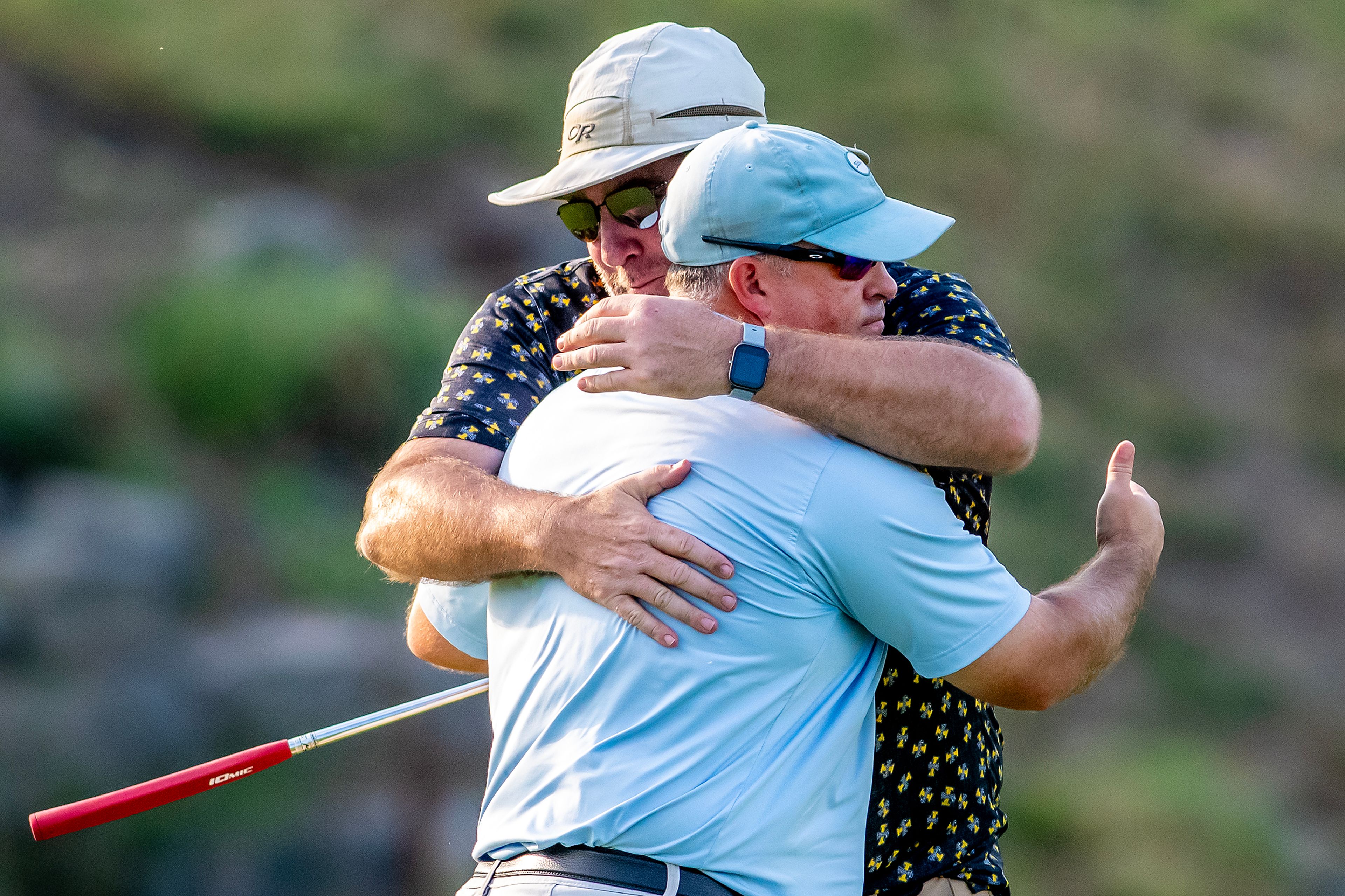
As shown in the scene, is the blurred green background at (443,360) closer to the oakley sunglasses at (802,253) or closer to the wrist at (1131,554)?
the wrist at (1131,554)

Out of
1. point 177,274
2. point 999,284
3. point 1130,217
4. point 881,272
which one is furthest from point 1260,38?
point 881,272

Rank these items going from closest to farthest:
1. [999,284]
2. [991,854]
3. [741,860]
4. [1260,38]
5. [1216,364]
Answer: [741,860], [991,854], [999,284], [1216,364], [1260,38]

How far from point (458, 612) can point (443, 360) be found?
6249 millimetres

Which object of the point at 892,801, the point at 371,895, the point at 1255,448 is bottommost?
the point at 371,895

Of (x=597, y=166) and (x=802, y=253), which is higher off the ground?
(x=597, y=166)

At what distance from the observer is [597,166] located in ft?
7.17

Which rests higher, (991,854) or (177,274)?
(177,274)

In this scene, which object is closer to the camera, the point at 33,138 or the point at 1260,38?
the point at 33,138

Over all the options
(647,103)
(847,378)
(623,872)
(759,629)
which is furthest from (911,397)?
(647,103)

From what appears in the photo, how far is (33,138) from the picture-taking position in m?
8.96

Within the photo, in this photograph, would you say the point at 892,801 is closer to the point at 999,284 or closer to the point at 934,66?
the point at 999,284

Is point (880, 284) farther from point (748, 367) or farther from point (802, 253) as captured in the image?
point (748, 367)

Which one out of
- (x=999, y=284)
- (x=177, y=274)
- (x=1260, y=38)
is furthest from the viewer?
(x=1260, y=38)

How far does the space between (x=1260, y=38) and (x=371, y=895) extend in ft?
34.4
